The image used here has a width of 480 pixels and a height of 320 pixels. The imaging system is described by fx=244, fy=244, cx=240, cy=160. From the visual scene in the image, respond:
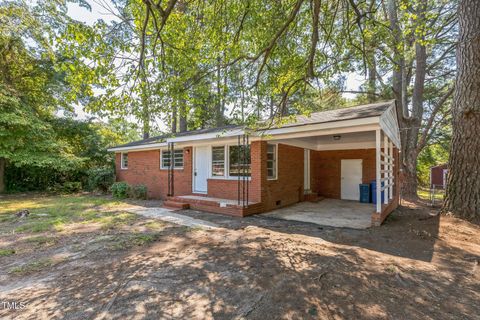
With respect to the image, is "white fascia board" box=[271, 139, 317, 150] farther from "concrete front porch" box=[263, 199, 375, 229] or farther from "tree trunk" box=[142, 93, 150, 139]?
"tree trunk" box=[142, 93, 150, 139]

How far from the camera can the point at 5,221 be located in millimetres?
7117

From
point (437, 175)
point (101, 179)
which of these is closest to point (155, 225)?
point (101, 179)

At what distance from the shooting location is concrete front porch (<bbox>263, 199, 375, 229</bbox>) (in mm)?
6812

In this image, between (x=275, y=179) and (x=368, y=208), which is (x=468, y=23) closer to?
(x=368, y=208)

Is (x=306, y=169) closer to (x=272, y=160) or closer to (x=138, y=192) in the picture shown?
(x=272, y=160)

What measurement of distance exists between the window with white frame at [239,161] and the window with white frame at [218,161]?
1.14 ft

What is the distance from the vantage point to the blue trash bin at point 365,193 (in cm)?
1066

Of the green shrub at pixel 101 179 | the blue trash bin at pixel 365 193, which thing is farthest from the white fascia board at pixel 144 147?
the blue trash bin at pixel 365 193

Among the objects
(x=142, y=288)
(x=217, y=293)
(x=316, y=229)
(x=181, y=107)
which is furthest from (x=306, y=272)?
(x=181, y=107)

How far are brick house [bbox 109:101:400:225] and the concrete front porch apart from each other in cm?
44

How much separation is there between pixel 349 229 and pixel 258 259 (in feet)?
10.5

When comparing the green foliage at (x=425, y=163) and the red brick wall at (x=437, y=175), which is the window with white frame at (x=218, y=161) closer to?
the green foliage at (x=425, y=163)

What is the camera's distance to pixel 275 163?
9.05 metres

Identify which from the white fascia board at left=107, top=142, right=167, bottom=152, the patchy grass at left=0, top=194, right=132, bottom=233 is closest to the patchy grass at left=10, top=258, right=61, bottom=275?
the patchy grass at left=0, top=194, right=132, bottom=233
